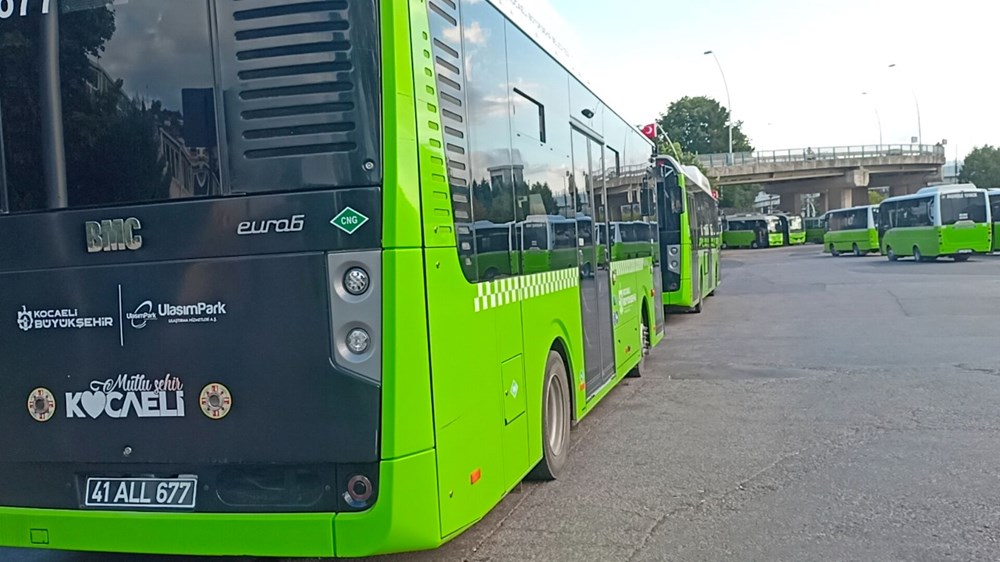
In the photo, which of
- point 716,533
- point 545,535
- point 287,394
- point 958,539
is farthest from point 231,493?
point 958,539

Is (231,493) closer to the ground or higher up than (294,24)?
closer to the ground

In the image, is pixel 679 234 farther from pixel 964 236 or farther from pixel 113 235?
pixel 964 236

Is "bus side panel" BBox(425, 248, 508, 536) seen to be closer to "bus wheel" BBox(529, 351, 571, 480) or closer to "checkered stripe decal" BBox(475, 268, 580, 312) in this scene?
"checkered stripe decal" BBox(475, 268, 580, 312)

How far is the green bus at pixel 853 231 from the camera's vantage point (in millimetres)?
47312

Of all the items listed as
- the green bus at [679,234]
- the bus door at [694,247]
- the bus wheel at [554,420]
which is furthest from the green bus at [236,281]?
the bus door at [694,247]

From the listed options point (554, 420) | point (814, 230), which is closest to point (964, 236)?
point (554, 420)

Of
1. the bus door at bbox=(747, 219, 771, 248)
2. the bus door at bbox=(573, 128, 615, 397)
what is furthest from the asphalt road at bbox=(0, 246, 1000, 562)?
the bus door at bbox=(747, 219, 771, 248)

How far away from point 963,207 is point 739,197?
73.4 metres

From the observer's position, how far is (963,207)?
34594 millimetres

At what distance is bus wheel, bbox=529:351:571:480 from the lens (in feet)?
19.2

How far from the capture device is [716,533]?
517cm

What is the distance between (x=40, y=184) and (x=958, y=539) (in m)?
5.29

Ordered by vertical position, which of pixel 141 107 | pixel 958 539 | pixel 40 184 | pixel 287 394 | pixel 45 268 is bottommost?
pixel 958 539

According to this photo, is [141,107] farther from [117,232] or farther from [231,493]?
[231,493]
